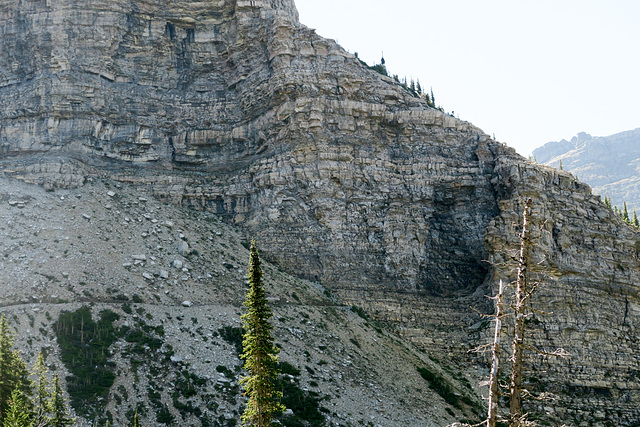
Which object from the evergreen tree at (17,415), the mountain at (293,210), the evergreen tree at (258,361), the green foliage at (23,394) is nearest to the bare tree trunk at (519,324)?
the evergreen tree at (258,361)

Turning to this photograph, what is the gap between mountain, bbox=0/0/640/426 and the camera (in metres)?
51.9

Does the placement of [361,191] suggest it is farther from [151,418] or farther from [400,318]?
[151,418]

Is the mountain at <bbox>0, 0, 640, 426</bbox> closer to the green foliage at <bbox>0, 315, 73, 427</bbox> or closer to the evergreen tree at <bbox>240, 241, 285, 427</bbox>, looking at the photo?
the green foliage at <bbox>0, 315, 73, 427</bbox>

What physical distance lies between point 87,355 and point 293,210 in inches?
1196

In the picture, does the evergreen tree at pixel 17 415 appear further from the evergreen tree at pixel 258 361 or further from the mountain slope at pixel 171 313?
the evergreen tree at pixel 258 361

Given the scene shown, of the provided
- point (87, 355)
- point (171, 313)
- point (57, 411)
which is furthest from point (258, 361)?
point (171, 313)

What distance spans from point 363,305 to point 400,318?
13.8 ft

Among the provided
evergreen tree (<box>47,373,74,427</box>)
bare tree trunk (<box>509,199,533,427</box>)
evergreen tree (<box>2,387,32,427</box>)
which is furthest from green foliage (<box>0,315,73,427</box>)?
bare tree trunk (<box>509,199,533,427</box>)

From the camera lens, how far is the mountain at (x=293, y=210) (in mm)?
51906

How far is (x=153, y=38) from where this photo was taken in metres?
79.8

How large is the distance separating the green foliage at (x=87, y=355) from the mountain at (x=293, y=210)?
32.0 inches

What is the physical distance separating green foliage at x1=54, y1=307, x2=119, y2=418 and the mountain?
2.67ft

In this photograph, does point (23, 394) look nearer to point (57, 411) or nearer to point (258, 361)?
point (57, 411)

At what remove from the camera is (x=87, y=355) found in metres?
43.3
